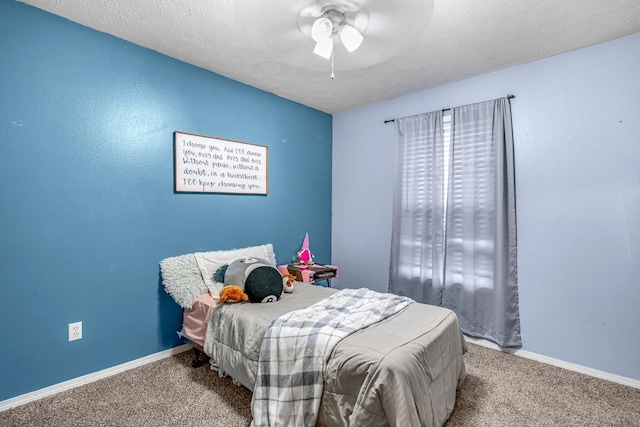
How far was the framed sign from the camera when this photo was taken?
2.64 m

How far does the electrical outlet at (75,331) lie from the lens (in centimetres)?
210

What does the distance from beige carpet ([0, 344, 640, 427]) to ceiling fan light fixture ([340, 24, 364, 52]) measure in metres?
2.26

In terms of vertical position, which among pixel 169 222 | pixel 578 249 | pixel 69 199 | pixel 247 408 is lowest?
pixel 247 408

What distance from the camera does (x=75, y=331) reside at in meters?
2.12

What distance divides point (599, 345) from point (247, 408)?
102 inches

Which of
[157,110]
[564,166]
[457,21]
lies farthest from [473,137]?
[157,110]

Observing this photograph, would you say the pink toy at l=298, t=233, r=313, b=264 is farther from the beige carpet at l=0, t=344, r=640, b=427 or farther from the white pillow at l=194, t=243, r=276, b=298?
the beige carpet at l=0, t=344, r=640, b=427

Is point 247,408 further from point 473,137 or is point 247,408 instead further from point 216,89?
point 473,137

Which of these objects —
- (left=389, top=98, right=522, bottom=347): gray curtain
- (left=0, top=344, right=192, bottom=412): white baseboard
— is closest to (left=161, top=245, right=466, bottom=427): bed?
(left=0, top=344, right=192, bottom=412): white baseboard

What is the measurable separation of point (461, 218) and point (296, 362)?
2101mm

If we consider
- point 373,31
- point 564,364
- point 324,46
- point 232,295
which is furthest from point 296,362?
point 564,364

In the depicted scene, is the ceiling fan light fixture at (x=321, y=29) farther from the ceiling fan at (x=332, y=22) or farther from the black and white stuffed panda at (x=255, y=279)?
the black and white stuffed panda at (x=255, y=279)

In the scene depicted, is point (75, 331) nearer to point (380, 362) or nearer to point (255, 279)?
point (255, 279)

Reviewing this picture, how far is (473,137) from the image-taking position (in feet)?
9.49
